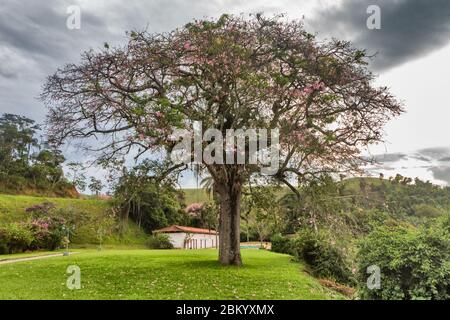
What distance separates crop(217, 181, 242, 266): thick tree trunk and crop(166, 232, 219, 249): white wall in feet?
108

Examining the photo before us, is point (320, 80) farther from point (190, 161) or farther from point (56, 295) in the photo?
point (56, 295)

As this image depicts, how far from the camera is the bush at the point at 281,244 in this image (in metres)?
34.0

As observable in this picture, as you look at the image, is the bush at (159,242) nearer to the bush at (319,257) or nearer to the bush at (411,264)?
the bush at (319,257)

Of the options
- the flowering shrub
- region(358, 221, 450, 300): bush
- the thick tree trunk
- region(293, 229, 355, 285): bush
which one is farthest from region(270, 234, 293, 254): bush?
region(358, 221, 450, 300): bush

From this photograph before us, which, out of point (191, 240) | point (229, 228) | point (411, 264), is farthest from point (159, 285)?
point (191, 240)

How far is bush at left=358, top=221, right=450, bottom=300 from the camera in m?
8.36

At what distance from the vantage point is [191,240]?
53.4 meters

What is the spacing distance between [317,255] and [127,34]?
1693 cm

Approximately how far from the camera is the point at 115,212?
16469mm

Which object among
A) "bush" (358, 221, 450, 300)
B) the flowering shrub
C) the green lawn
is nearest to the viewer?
"bush" (358, 221, 450, 300)

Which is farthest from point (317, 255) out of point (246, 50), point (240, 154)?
point (246, 50)

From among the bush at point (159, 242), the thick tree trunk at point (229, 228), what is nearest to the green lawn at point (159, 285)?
the thick tree trunk at point (229, 228)

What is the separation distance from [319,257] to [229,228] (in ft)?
28.0

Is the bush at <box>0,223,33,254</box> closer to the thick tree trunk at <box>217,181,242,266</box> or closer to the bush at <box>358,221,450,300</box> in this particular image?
the thick tree trunk at <box>217,181,242,266</box>
